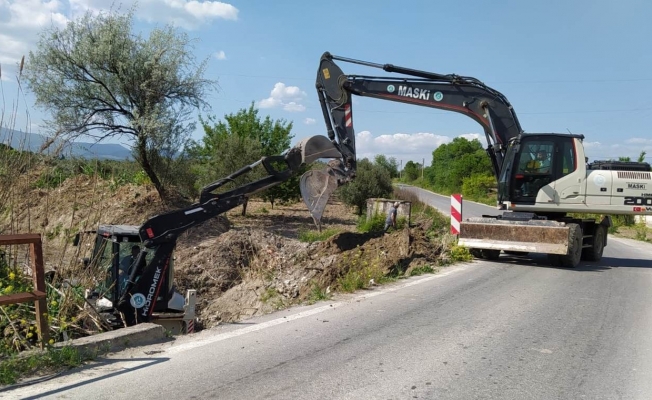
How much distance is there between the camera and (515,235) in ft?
42.1

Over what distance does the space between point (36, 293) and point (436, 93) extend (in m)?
10.7

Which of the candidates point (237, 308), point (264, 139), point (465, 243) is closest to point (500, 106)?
point (465, 243)

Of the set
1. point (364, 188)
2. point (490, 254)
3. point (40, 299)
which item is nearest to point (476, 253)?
point (490, 254)

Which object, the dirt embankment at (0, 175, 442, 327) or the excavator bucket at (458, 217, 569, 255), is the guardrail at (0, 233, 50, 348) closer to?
the dirt embankment at (0, 175, 442, 327)

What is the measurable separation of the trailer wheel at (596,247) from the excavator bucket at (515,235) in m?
2.38

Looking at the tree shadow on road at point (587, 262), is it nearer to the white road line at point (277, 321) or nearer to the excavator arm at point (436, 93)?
the excavator arm at point (436, 93)

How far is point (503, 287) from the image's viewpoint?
10172mm

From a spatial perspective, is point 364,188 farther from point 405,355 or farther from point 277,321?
point 405,355

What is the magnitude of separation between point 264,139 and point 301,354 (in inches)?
815

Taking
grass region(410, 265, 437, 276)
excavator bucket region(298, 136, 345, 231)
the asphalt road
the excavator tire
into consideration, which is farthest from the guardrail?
the excavator tire

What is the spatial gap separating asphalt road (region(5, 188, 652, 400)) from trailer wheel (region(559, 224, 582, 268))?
3.25 m

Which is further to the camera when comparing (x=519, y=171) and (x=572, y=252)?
(x=519, y=171)

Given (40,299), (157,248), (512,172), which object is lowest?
(40,299)

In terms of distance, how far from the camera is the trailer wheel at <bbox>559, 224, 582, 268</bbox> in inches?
494
